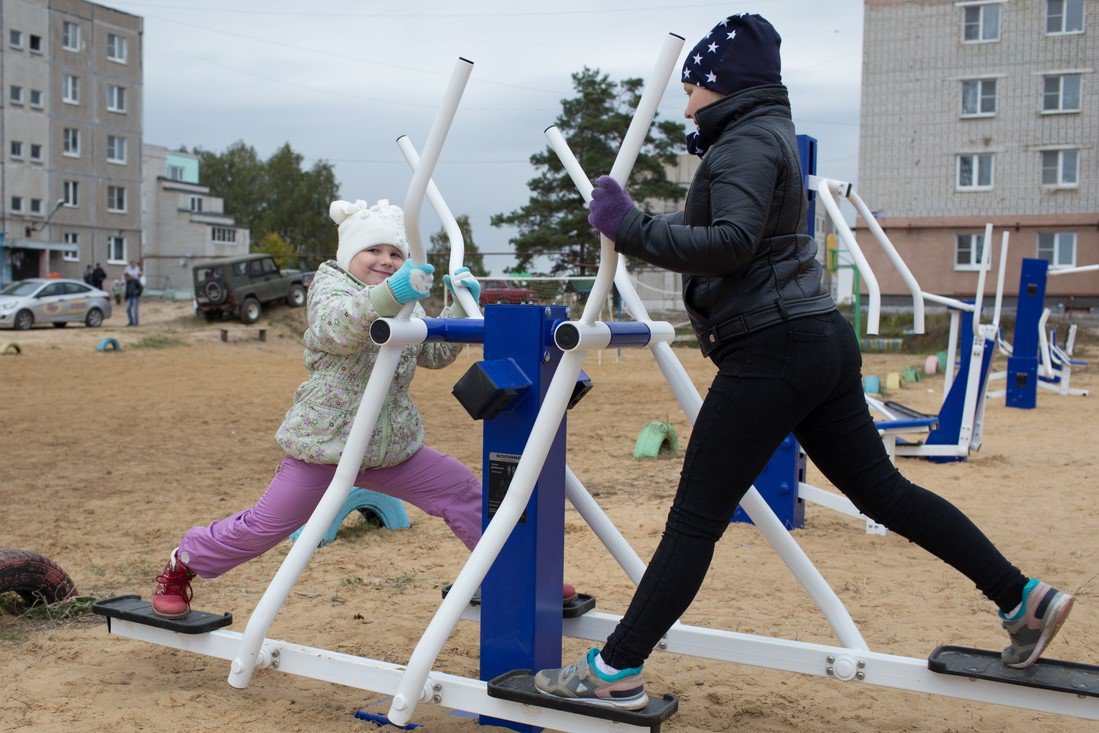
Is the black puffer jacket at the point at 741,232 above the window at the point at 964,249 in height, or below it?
below

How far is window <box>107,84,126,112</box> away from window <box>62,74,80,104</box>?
1412 millimetres

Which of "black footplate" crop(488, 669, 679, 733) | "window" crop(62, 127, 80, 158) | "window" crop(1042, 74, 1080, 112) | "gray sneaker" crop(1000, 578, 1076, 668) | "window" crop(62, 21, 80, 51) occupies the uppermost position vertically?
"window" crop(62, 21, 80, 51)

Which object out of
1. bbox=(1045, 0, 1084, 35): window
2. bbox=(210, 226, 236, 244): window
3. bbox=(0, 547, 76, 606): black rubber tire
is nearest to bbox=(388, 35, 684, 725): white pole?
bbox=(0, 547, 76, 606): black rubber tire

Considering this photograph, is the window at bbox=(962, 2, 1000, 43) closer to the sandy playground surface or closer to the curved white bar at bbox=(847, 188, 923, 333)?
the sandy playground surface

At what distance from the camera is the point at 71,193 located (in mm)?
42719

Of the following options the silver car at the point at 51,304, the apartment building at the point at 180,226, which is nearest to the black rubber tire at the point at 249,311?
the silver car at the point at 51,304

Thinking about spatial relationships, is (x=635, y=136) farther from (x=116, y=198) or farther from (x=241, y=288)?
(x=116, y=198)

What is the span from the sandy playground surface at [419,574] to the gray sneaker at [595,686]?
51 centimetres

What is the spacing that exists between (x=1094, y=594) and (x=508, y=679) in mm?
2787

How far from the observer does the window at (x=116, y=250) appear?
4388 centimetres

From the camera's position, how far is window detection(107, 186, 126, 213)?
146ft

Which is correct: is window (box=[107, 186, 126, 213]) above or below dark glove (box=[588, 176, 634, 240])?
above

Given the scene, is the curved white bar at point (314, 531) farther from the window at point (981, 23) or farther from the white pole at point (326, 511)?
the window at point (981, 23)

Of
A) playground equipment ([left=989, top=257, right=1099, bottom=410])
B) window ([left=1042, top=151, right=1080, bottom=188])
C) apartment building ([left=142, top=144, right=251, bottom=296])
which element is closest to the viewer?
playground equipment ([left=989, top=257, right=1099, bottom=410])
